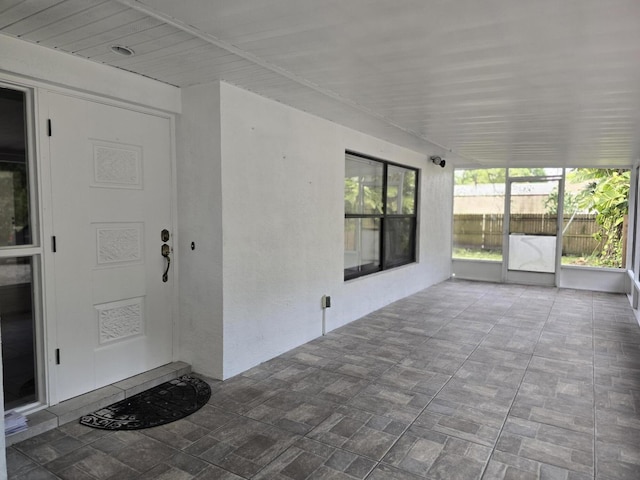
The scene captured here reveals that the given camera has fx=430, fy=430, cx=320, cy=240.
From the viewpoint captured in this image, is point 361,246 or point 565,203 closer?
point 361,246

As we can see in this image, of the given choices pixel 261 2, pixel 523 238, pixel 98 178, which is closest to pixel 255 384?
pixel 98 178

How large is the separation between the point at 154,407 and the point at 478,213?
7116 mm

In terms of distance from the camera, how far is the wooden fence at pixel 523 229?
25.4ft

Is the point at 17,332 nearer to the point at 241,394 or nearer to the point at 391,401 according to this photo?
the point at 241,394

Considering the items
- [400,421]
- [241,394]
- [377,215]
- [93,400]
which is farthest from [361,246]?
[93,400]

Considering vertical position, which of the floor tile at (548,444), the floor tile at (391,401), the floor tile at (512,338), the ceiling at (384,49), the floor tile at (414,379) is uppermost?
the ceiling at (384,49)

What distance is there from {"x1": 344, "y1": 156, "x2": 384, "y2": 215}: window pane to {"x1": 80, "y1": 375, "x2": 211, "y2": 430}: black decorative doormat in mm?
2661

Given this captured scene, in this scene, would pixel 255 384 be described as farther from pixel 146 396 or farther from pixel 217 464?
pixel 217 464

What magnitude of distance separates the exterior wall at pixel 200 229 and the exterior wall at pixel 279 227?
0.21ft

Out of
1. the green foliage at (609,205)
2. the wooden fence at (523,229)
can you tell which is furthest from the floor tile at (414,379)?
the green foliage at (609,205)

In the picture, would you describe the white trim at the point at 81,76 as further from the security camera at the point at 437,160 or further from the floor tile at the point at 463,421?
the security camera at the point at 437,160

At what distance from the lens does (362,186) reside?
5.38 m

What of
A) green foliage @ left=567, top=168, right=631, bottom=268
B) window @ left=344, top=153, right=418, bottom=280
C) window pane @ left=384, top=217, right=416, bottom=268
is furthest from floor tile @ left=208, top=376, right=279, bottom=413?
green foliage @ left=567, top=168, right=631, bottom=268

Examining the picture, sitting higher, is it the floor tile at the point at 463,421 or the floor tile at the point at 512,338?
the floor tile at the point at 512,338
